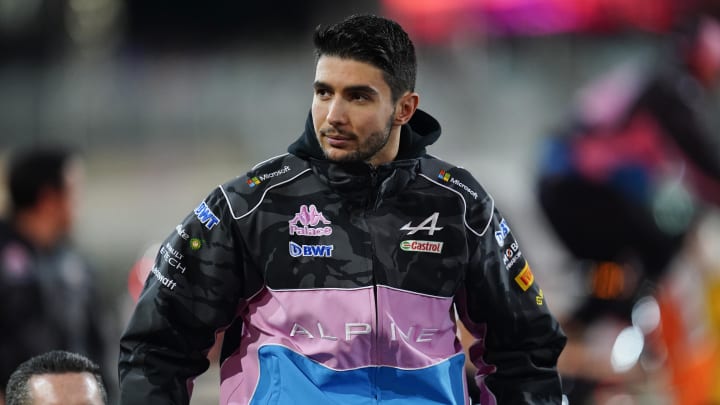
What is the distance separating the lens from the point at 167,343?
2426 millimetres

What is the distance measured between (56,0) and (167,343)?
830 cm

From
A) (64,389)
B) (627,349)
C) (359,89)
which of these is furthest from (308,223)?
(627,349)

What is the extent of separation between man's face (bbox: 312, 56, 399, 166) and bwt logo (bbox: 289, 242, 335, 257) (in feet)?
0.61

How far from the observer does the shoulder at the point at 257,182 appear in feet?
8.07

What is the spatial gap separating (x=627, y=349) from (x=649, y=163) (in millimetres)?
1956

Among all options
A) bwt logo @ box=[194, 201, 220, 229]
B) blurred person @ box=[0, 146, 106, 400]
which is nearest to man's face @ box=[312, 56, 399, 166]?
bwt logo @ box=[194, 201, 220, 229]

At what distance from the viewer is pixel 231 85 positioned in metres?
9.93

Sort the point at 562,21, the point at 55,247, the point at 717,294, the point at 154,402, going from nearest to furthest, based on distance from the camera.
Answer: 1. the point at 154,402
2. the point at 55,247
3. the point at 717,294
4. the point at 562,21

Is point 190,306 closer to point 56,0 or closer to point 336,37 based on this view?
point 336,37

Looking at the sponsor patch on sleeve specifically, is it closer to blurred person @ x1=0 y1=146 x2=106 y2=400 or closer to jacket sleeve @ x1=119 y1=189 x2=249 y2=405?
jacket sleeve @ x1=119 y1=189 x2=249 y2=405

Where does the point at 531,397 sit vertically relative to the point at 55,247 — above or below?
above

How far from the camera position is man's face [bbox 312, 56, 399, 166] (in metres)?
2.40

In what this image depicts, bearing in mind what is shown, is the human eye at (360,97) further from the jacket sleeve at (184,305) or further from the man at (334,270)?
the jacket sleeve at (184,305)

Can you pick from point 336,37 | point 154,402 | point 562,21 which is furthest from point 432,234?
point 562,21
